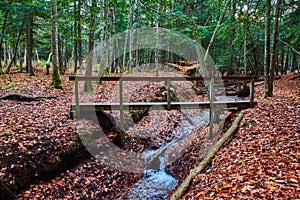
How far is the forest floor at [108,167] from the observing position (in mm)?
4184

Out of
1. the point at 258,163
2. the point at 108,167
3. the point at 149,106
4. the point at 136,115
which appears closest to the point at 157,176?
the point at 108,167

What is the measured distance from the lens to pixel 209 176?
16.8 feet

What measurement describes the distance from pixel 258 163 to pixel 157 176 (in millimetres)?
3426

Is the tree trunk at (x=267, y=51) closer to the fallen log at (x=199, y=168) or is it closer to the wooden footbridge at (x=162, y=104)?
the wooden footbridge at (x=162, y=104)

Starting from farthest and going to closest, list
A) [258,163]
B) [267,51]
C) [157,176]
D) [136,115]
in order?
[136,115]
[267,51]
[157,176]
[258,163]

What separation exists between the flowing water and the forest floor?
275mm

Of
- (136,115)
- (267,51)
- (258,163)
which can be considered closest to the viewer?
(258,163)

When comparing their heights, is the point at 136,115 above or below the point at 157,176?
above

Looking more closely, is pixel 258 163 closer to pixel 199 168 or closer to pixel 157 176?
pixel 199 168

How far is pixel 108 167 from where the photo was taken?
681 centimetres

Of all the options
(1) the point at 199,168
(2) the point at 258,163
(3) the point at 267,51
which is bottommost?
(1) the point at 199,168

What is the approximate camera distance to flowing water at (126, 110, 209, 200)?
6.09m

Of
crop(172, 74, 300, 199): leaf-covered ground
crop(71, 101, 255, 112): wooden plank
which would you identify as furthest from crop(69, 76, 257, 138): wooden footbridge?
crop(172, 74, 300, 199): leaf-covered ground

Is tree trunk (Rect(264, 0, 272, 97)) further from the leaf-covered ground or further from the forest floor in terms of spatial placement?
the leaf-covered ground
